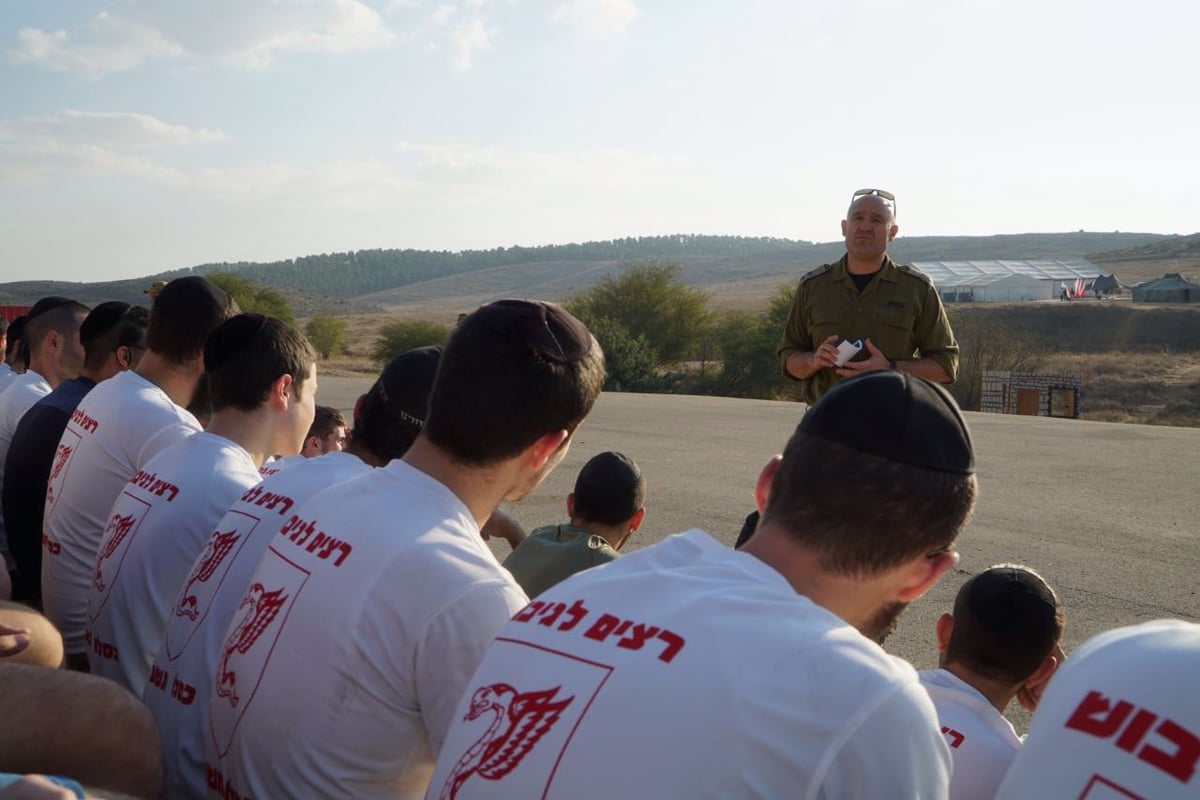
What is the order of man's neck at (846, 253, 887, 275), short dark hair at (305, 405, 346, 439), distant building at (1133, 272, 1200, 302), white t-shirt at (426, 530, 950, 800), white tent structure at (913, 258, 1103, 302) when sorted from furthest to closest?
white tent structure at (913, 258, 1103, 302) → distant building at (1133, 272, 1200, 302) → man's neck at (846, 253, 887, 275) → short dark hair at (305, 405, 346, 439) → white t-shirt at (426, 530, 950, 800)

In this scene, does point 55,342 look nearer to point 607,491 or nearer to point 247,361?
point 247,361

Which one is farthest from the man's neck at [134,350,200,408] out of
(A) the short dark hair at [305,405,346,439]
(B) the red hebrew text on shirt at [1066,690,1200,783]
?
(B) the red hebrew text on shirt at [1066,690,1200,783]

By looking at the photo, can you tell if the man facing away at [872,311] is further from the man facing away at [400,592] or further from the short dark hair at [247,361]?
the man facing away at [400,592]

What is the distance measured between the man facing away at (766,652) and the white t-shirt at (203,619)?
4.25ft

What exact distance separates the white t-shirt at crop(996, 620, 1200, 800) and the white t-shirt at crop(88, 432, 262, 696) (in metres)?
2.51

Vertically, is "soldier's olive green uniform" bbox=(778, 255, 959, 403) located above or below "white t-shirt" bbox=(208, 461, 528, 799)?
above

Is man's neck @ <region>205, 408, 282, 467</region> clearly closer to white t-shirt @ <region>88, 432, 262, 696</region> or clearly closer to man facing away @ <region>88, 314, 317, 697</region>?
man facing away @ <region>88, 314, 317, 697</region>

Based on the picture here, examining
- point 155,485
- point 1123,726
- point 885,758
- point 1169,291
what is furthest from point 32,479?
point 1169,291

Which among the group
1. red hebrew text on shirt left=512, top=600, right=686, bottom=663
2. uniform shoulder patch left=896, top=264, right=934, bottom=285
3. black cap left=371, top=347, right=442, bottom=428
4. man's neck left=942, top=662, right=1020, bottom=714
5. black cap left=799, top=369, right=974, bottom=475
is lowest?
man's neck left=942, top=662, right=1020, bottom=714

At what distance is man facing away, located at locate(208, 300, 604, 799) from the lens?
2176 mm

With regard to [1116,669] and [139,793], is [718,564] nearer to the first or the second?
[1116,669]

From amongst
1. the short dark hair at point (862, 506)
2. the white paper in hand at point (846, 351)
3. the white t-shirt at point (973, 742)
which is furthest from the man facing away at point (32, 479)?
the short dark hair at point (862, 506)

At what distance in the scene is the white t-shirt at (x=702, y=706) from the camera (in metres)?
1.51

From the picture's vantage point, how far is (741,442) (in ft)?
53.0
